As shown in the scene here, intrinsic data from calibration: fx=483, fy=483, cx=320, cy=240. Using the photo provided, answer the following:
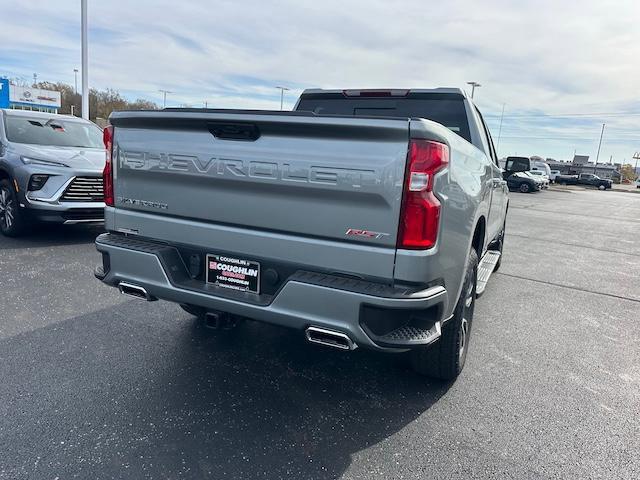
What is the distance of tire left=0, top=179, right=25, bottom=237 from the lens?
6801 millimetres

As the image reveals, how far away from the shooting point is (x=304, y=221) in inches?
100

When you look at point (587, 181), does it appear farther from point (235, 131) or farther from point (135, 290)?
point (135, 290)

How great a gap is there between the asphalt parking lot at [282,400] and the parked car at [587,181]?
54.4 m

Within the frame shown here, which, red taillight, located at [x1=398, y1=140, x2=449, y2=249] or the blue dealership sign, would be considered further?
the blue dealership sign

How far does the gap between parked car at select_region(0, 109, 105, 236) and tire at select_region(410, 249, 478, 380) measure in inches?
211

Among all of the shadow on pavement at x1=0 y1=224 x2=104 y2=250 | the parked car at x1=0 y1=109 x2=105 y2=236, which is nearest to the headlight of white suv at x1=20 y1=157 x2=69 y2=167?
the parked car at x1=0 y1=109 x2=105 y2=236

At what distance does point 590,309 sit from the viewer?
539 cm

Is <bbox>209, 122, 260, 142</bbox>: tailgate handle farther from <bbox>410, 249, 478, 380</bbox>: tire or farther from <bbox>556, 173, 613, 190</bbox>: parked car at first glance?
<bbox>556, 173, 613, 190</bbox>: parked car

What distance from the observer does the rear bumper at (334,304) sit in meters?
2.38

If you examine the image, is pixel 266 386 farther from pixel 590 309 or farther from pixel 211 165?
pixel 590 309

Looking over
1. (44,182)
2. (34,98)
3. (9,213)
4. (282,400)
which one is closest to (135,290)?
(282,400)

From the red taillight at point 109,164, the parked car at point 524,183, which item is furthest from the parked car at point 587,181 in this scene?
→ the red taillight at point 109,164

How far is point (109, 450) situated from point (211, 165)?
5.23 feet

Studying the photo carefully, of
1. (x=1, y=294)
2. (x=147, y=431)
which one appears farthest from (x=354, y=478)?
(x=1, y=294)
